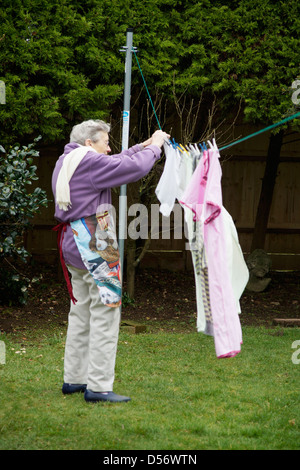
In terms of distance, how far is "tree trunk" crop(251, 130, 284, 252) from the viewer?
28.5ft

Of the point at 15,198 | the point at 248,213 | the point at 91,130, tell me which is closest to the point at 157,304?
the point at 15,198

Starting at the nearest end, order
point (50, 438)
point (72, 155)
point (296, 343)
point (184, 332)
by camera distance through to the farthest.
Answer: point (50, 438)
point (72, 155)
point (296, 343)
point (184, 332)

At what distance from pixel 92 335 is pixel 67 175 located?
1020 mm

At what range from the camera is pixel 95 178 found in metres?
3.94

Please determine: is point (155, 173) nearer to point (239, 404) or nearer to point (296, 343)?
point (296, 343)

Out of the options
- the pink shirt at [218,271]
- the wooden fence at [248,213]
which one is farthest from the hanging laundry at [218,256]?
the wooden fence at [248,213]

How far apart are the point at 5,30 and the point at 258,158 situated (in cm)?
463

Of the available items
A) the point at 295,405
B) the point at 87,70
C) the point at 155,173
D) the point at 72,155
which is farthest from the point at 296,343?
the point at 87,70

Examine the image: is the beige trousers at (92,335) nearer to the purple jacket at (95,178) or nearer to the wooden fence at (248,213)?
the purple jacket at (95,178)

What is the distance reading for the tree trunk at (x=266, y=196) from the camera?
870 centimetres

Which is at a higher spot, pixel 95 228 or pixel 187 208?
pixel 187 208

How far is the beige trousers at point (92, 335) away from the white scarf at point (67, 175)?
459 millimetres

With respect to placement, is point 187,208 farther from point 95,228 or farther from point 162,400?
point 162,400

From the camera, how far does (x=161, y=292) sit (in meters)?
8.11
